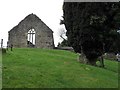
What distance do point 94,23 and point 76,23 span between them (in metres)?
2.04

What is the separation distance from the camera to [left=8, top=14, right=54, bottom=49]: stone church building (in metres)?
56.3

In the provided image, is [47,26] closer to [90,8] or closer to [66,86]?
[90,8]

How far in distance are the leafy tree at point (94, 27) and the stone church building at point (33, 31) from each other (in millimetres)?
29606

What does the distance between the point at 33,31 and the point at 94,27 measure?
107 feet

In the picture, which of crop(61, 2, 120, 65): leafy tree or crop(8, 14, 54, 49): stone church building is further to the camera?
crop(8, 14, 54, 49): stone church building

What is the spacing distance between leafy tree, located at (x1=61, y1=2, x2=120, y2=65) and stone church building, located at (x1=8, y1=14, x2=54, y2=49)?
29606mm

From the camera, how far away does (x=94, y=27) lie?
2644cm

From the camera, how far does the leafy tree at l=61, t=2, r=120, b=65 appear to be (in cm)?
2628

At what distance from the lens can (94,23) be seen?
26016 mm

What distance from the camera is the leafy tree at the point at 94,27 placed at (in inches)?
1035

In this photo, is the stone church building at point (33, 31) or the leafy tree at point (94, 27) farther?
the stone church building at point (33, 31)

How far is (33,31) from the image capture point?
5797 centimetres

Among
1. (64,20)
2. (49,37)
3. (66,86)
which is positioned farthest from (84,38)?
(49,37)

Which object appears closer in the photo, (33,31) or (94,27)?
(94,27)
